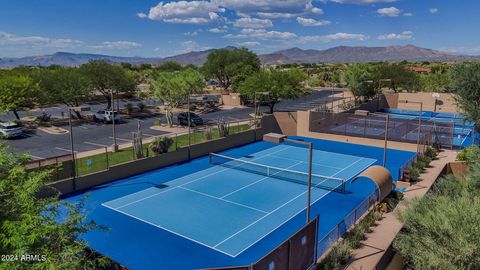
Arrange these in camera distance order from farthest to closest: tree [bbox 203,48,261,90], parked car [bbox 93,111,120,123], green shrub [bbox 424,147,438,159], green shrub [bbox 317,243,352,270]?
tree [bbox 203,48,261,90], parked car [bbox 93,111,120,123], green shrub [bbox 424,147,438,159], green shrub [bbox 317,243,352,270]

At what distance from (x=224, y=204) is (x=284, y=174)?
24.2 ft

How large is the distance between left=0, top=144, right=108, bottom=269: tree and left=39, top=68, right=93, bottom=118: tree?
42030 millimetres

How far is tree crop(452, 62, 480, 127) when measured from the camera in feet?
79.1

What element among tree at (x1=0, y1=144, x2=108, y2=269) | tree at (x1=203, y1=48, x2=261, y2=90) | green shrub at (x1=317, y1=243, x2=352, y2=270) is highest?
tree at (x1=203, y1=48, x2=261, y2=90)

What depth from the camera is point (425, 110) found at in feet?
200

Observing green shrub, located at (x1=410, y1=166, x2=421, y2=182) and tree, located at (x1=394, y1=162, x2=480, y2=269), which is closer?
tree, located at (x1=394, y1=162, x2=480, y2=269)

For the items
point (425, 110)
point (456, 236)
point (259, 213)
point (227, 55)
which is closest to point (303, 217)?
point (259, 213)

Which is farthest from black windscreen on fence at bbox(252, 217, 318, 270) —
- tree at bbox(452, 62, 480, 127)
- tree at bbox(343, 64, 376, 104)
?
tree at bbox(343, 64, 376, 104)

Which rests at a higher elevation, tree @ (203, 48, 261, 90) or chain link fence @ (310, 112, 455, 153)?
tree @ (203, 48, 261, 90)

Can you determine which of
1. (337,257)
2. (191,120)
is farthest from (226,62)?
(337,257)

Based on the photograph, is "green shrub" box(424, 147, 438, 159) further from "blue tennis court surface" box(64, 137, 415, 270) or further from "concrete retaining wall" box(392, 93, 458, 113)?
"concrete retaining wall" box(392, 93, 458, 113)

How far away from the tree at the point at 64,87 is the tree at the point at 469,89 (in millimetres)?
42134

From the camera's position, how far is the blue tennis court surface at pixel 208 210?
1614cm

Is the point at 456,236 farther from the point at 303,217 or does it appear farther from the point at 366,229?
the point at 303,217
